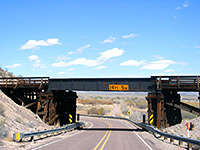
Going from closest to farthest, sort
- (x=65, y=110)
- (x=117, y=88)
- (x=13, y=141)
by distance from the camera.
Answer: (x=13, y=141) → (x=117, y=88) → (x=65, y=110)

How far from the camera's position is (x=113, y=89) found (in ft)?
93.7

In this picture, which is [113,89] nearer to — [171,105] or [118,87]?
[118,87]

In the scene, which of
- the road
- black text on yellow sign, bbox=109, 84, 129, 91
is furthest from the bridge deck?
the road

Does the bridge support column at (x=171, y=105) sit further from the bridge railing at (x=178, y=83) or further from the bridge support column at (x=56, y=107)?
the bridge support column at (x=56, y=107)

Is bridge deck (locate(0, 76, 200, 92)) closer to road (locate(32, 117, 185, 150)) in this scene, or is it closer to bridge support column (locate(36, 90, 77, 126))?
bridge support column (locate(36, 90, 77, 126))

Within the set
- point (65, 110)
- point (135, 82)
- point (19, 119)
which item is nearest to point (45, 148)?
point (19, 119)

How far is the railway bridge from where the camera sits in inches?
1049

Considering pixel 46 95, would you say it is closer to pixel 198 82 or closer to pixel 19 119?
pixel 19 119

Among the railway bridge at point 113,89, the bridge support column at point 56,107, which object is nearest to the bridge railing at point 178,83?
the railway bridge at point 113,89

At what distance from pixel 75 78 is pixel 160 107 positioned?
1166cm

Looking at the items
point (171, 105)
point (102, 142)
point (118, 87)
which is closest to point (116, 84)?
point (118, 87)

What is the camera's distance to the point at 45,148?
44.1 feet

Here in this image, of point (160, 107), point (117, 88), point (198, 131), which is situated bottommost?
point (198, 131)

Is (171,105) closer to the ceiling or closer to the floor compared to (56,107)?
closer to the ceiling
